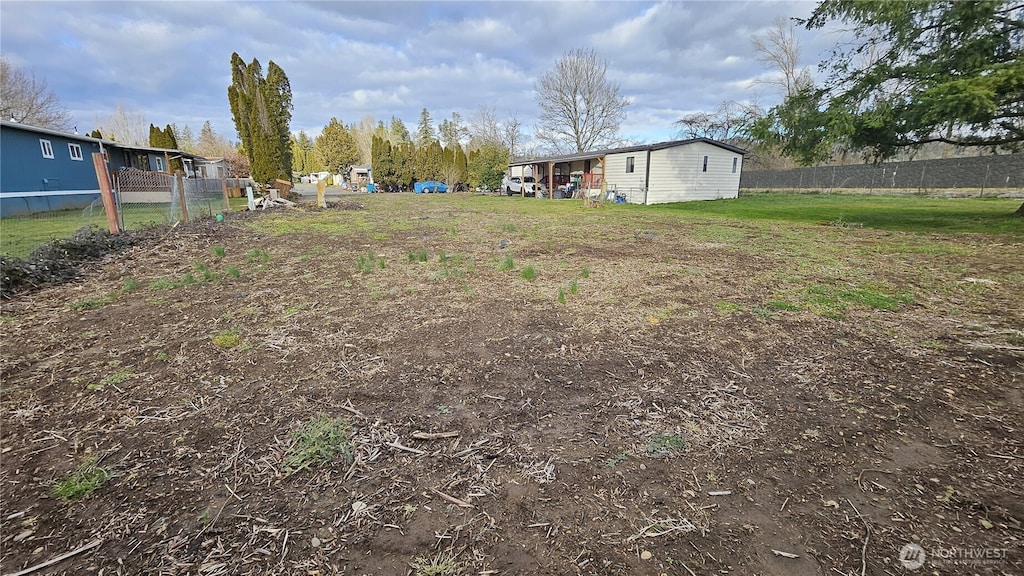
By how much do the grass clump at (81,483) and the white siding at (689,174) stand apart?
23.9 metres

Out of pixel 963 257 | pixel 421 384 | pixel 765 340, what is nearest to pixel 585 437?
pixel 421 384

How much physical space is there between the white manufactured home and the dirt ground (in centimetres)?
1899

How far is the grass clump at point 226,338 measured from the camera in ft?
12.0

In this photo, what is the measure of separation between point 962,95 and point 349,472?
12425mm

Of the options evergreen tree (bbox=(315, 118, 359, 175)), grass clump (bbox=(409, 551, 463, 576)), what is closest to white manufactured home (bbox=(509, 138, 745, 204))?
grass clump (bbox=(409, 551, 463, 576))

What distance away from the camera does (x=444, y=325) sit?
13.7 ft

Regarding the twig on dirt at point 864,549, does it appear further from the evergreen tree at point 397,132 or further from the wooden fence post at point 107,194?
the evergreen tree at point 397,132

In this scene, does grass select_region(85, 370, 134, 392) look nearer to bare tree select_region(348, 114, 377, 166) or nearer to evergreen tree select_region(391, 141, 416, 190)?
evergreen tree select_region(391, 141, 416, 190)

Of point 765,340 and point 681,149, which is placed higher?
point 681,149

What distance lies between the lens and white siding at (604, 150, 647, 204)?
2350 cm

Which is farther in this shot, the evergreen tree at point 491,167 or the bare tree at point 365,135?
the bare tree at point 365,135

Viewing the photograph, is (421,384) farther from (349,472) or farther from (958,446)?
(958,446)

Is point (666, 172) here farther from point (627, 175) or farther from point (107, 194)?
point (107, 194)

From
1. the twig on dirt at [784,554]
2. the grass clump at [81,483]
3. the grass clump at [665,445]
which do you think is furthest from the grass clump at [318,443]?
the twig on dirt at [784,554]
